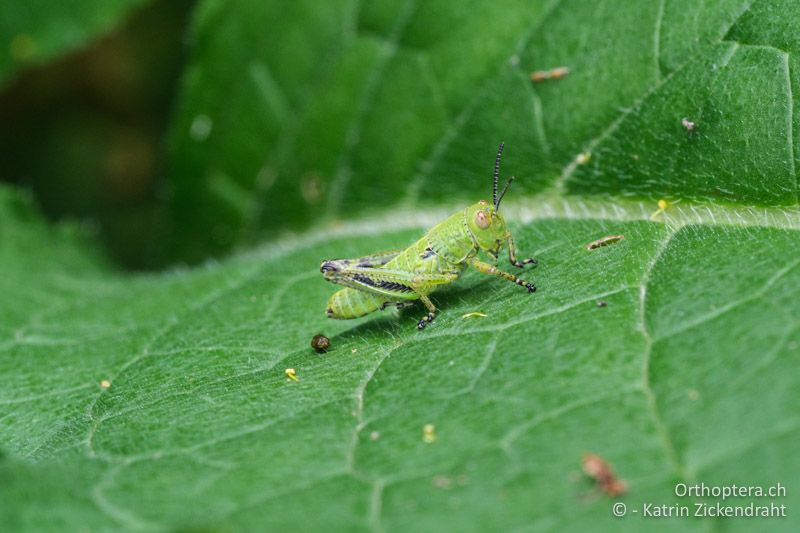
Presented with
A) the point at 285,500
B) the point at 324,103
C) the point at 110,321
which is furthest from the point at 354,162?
the point at 285,500

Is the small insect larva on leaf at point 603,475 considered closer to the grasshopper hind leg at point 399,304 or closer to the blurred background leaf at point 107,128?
the grasshopper hind leg at point 399,304

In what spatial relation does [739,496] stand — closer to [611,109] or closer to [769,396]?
[769,396]

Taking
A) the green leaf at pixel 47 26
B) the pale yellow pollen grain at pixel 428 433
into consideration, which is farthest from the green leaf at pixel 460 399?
the green leaf at pixel 47 26

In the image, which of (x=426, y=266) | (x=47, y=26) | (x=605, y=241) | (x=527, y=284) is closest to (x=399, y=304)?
(x=426, y=266)

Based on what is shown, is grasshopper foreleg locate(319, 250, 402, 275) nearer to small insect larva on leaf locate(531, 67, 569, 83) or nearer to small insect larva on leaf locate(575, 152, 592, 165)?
small insect larva on leaf locate(575, 152, 592, 165)

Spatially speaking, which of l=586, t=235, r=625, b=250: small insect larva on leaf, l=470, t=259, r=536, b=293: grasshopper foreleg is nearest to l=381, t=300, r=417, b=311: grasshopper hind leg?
l=470, t=259, r=536, b=293: grasshopper foreleg

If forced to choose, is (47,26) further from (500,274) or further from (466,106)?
(500,274)
